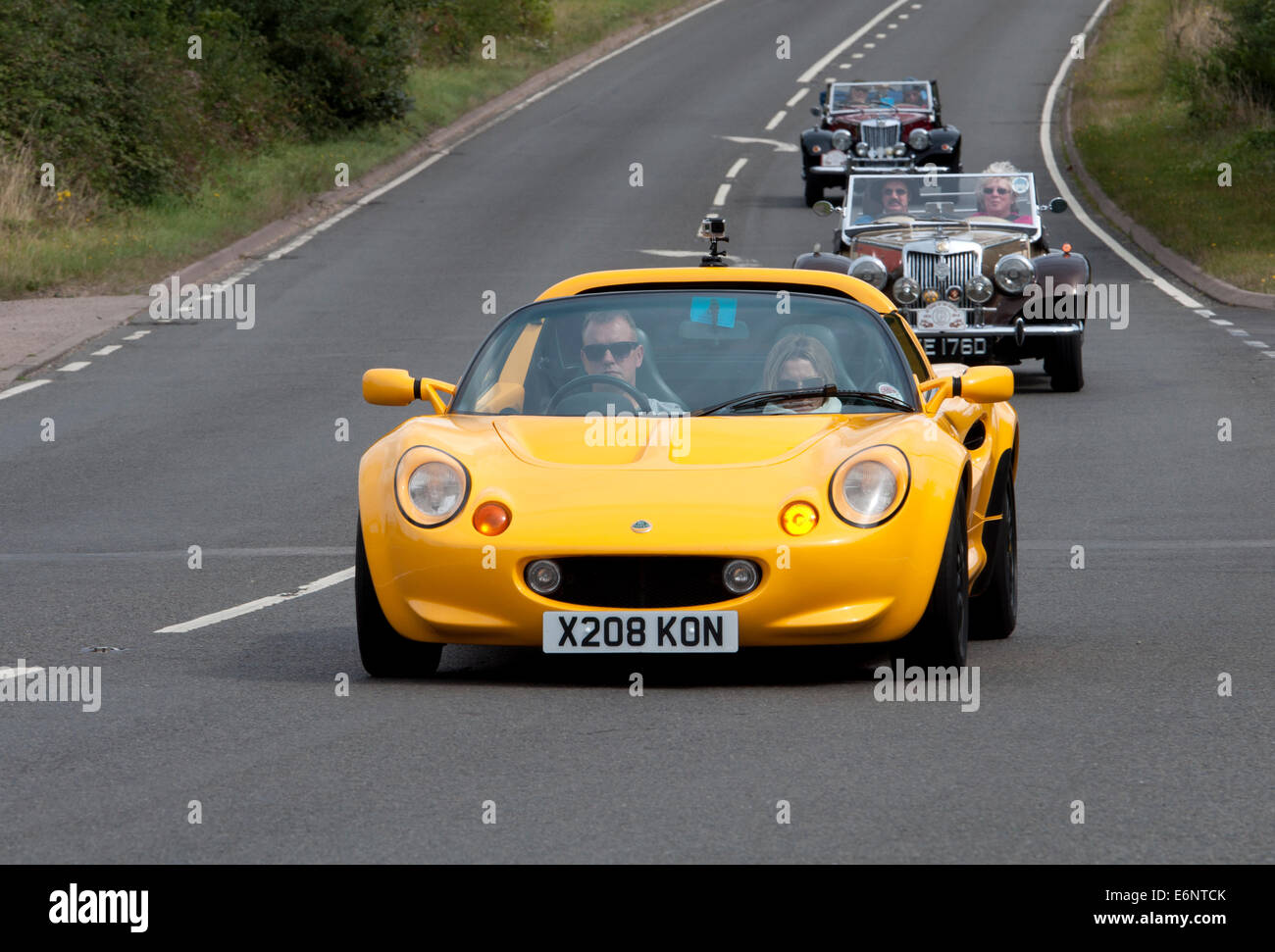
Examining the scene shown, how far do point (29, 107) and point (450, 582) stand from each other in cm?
2836

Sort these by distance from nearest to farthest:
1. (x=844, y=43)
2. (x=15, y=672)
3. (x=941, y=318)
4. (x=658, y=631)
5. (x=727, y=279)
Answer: (x=658, y=631), (x=15, y=672), (x=727, y=279), (x=941, y=318), (x=844, y=43)

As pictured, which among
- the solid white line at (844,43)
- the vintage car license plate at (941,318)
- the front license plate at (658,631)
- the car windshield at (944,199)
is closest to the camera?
the front license plate at (658,631)

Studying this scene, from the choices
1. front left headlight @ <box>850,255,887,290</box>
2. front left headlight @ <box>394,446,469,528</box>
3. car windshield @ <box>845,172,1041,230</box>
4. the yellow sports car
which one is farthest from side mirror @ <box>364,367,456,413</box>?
car windshield @ <box>845,172,1041,230</box>

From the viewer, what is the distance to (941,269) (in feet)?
64.0

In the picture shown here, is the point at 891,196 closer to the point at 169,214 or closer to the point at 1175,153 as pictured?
the point at 169,214

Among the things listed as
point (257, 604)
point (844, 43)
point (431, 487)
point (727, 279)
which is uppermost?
point (844, 43)

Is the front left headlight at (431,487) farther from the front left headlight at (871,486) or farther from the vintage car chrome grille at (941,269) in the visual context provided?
the vintage car chrome grille at (941,269)

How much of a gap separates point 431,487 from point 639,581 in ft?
2.56

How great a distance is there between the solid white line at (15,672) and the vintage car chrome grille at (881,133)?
30922 millimetres

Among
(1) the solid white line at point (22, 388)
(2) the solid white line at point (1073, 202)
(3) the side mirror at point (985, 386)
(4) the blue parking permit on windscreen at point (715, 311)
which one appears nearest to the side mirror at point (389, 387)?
(4) the blue parking permit on windscreen at point (715, 311)

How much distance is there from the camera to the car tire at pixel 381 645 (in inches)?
293

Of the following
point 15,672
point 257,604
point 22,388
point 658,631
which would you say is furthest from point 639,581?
point 22,388

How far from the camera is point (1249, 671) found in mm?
7652
